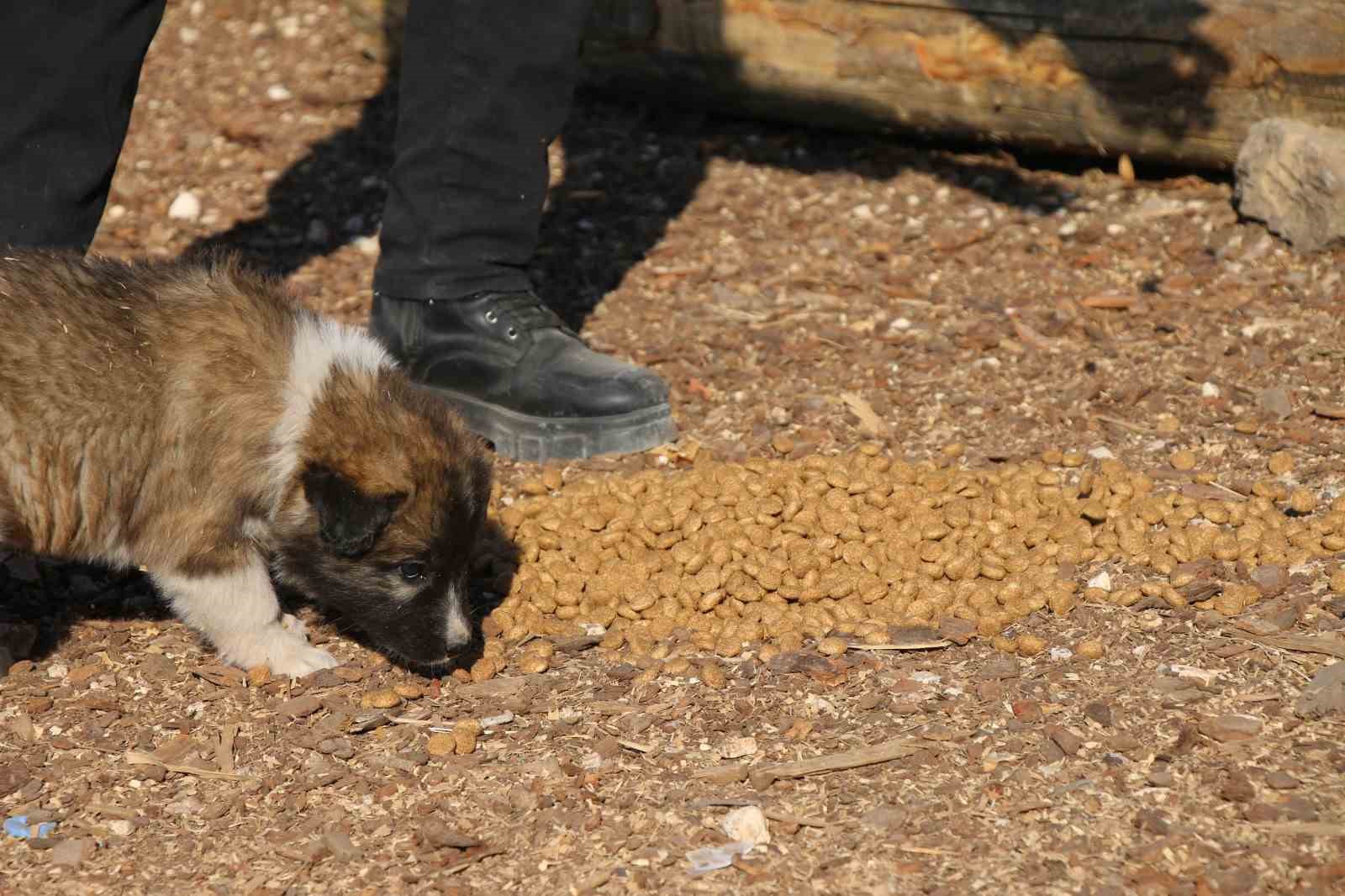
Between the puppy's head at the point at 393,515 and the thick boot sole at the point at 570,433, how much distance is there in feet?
3.70

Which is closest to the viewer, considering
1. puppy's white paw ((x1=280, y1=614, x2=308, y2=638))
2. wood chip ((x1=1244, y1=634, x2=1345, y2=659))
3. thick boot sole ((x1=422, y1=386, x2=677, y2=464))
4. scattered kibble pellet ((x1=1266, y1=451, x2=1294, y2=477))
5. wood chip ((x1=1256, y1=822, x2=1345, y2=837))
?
wood chip ((x1=1256, y1=822, x2=1345, y2=837))

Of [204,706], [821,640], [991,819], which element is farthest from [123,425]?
[991,819]

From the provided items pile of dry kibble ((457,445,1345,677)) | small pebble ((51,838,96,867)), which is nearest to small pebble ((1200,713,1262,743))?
pile of dry kibble ((457,445,1345,677))

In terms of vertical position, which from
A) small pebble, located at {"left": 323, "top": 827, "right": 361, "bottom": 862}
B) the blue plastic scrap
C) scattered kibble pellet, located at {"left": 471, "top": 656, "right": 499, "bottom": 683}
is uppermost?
small pebble, located at {"left": 323, "top": 827, "right": 361, "bottom": 862}

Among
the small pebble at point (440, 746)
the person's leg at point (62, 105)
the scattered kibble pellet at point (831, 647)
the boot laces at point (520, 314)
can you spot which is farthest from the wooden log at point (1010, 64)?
the small pebble at point (440, 746)

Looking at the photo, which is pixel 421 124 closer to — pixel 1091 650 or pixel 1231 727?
pixel 1091 650

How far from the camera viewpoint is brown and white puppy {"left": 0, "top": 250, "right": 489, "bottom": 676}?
4.37 meters

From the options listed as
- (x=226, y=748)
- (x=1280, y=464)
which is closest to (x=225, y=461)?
(x=226, y=748)

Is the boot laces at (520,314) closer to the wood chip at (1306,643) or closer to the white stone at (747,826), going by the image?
the white stone at (747,826)

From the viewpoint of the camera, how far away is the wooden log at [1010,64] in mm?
6965

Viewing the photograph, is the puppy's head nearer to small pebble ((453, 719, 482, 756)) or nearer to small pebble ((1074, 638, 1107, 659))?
small pebble ((453, 719, 482, 756))

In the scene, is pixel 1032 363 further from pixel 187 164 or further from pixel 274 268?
pixel 187 164

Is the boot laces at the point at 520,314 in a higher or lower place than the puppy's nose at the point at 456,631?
higher

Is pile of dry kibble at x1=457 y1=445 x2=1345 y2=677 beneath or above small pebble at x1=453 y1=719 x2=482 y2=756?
above
